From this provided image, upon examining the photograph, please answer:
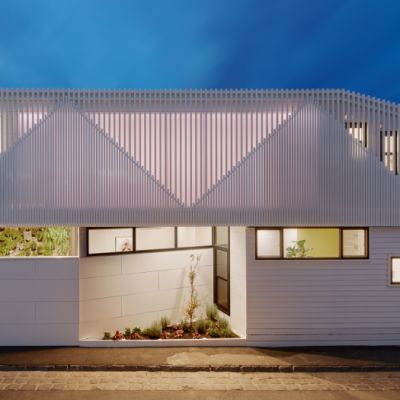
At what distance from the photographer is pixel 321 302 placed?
8641mm

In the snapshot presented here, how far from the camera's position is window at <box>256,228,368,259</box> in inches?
345

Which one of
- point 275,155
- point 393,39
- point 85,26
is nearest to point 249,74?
point 393,39

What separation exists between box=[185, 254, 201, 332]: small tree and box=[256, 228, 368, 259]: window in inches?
90.1

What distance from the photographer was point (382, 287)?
8.66 metres

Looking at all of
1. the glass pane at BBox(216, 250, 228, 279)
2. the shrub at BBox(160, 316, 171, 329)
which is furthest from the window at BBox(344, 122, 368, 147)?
the shrub at BBox(160, 316, 171, 329)

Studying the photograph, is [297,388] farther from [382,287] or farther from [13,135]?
[13,135]

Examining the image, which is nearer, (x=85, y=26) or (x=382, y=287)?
(x=382, y=287)

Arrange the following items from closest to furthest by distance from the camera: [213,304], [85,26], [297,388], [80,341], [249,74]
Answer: [297,388], [80,341], [213,304], [249,74], [85,26]

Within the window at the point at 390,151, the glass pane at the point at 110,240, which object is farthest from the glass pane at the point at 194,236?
the window at the point at 390,151

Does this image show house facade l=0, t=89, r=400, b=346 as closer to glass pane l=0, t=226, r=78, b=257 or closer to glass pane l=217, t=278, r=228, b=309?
glass pane l=0, t=226, r=78, b=257

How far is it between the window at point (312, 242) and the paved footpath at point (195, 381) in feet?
8.87

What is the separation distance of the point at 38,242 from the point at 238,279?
17.3 ft

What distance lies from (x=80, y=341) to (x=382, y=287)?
7.59 m

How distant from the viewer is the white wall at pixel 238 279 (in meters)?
8.84
